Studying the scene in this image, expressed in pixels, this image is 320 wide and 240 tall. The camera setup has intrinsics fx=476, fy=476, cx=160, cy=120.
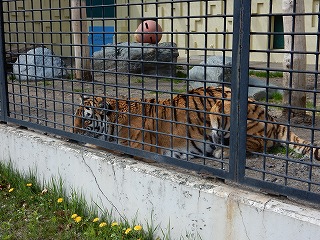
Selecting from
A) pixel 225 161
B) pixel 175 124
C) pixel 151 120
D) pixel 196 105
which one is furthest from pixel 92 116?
pixel 225 161

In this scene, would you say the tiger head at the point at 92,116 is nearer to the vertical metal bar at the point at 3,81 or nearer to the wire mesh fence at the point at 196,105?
the wire mesh fence at the point at 196,105

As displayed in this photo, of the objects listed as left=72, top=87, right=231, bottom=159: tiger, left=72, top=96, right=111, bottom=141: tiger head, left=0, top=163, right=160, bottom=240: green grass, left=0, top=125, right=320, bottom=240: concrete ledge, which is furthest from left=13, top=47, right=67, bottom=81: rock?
left=0, top=163, right=160, bottom=240: green grass

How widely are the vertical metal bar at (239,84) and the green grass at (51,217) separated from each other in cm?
89

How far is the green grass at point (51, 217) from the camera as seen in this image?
137 inches

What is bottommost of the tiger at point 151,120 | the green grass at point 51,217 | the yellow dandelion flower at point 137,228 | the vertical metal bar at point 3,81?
the green grass at point 51,217

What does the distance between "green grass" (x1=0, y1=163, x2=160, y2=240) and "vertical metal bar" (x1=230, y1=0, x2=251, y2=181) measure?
886 millimetres

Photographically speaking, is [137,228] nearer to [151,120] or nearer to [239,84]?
[239,84]

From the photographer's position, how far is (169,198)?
324 cm

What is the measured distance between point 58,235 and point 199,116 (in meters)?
2.17

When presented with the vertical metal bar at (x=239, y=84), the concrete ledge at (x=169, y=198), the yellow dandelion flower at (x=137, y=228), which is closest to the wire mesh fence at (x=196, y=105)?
the vertical metal bar at (x=239, y=84)

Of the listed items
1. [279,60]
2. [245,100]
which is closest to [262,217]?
[245,100]

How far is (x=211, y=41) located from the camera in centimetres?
1447

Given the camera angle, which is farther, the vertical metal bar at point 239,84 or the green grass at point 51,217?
the green grass at point 51,217

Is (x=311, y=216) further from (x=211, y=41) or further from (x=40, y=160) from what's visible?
(x=211, y=41)
